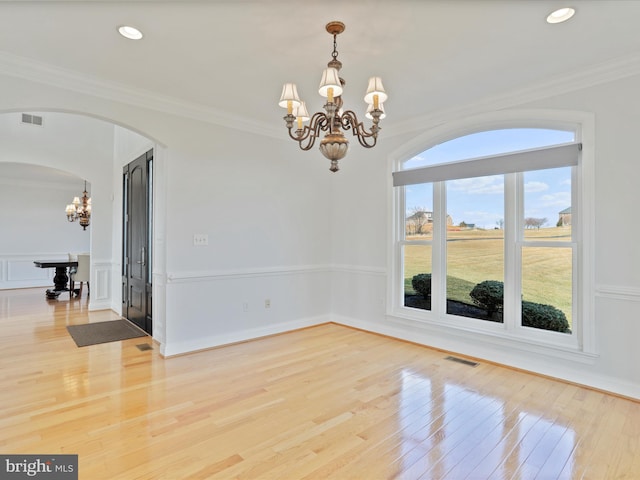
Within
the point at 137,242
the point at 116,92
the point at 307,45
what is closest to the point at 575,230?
the point at 307,45

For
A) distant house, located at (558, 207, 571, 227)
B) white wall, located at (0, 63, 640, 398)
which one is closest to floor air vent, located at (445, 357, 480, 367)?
white wall, located at (0, 63, 640, 398)

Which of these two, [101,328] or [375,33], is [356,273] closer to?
[375,33]

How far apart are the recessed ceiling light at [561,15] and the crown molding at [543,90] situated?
3.13 feet

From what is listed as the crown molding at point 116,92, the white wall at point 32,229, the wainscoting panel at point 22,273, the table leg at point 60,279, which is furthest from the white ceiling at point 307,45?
the wainscoting panel at point 22,273

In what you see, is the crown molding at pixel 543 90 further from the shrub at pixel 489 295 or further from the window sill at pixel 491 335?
the window sill at pixel 491 335

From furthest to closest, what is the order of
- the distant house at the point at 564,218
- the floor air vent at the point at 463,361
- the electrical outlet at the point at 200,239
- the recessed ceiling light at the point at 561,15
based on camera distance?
1. the electrical outlet at the point at 200,239
2. the floor air vent at the point at 463,361
3. the distant house at the point at 564,218
4. the recessed ceiling light at the point at 561,15

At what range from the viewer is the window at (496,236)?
3.28 m

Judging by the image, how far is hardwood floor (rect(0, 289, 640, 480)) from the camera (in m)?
1.99

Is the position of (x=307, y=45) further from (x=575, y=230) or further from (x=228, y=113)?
(x=575, y=230)

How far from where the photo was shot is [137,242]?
5.07 meters

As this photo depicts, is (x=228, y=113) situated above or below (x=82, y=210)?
above

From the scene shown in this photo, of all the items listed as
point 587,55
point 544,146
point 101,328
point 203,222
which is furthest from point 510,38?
point 101,328

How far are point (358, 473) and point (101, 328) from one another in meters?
4.55

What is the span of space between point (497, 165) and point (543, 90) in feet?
2.56
